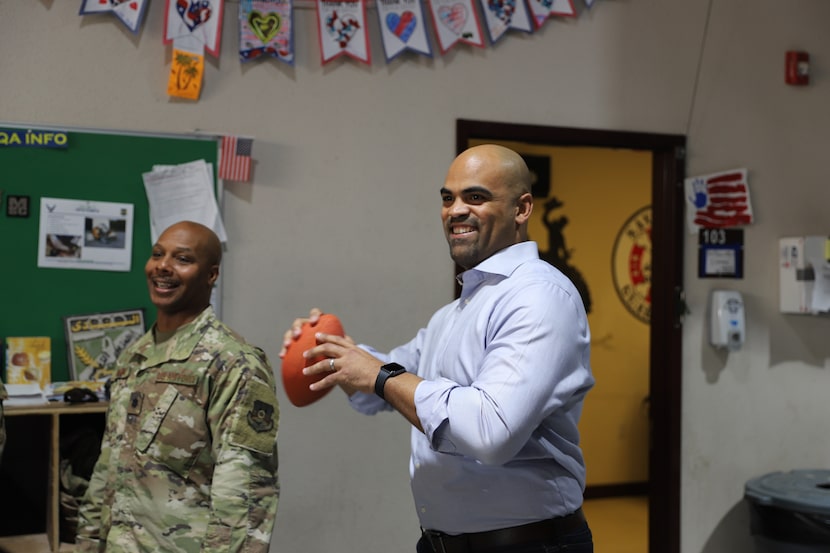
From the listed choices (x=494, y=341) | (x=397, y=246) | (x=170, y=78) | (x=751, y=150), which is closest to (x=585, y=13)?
(x=751, y=150)

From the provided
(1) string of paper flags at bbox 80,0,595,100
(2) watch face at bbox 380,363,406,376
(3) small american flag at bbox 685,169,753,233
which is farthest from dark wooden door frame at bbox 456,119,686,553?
(2) watch face at bbox 380,363,406,376

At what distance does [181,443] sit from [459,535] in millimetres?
706

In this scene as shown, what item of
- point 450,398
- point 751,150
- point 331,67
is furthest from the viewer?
point 751,150

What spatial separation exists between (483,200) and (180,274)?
33.8 inches

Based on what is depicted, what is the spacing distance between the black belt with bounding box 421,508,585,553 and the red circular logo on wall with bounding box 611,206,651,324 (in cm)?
437

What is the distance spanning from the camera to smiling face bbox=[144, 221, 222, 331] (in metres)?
2.29

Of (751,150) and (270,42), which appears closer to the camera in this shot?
(270,42)

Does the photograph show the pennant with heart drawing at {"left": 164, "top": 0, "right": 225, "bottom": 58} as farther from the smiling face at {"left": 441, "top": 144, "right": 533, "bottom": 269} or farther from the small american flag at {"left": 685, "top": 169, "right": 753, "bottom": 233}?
the small american flag at {"left": 685, "top": 169, "right": 753, "bottom": 233}

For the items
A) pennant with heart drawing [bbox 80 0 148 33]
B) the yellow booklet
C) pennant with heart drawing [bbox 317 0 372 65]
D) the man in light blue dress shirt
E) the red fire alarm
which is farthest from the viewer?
the red fire alarm

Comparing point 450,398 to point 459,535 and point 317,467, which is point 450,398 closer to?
point 459,535

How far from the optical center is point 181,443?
213cm

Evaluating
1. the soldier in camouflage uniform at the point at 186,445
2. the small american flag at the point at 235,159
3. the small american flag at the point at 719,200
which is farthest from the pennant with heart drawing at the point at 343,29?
the small american flag at the point at 719,200

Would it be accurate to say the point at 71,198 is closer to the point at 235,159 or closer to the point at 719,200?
the point at 235,159

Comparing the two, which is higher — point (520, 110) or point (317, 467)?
point (520, 110)
